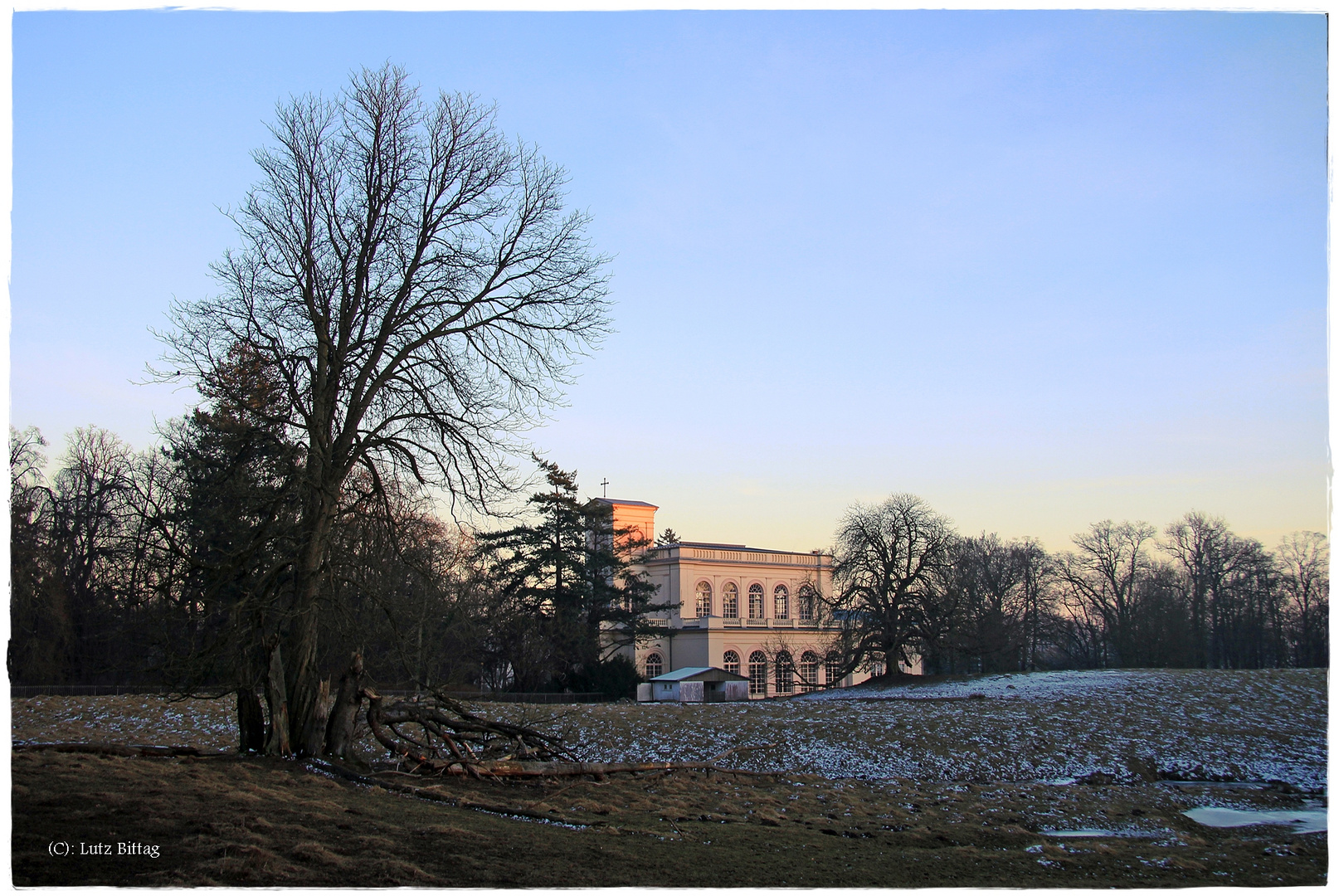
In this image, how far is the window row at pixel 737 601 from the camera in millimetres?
62438

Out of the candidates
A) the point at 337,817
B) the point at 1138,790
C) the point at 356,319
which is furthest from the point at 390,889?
the point at 1138,790

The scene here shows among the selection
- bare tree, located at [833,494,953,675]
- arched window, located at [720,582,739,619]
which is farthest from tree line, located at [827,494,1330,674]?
arched window, located at [720,582,739,619]

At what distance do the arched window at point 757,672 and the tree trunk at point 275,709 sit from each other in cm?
4880

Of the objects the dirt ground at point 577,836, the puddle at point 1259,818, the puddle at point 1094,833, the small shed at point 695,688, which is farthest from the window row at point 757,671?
the puddle at point 1094,833

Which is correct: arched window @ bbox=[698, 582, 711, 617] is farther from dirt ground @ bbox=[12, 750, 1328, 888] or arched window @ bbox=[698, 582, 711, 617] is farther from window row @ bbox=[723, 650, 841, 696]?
dirt ground @ bbox=[12, 750, 1328, 888]

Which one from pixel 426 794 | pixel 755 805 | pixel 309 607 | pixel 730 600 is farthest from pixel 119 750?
pixel 730 600

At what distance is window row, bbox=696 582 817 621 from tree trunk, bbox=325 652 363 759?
157 ft

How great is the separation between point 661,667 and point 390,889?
181 ft

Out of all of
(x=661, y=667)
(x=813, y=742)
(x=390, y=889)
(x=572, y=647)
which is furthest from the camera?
(x=661, y=667)

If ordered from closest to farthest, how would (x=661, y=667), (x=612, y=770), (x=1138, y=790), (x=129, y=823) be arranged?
(x=129, y=823)
(x=612, y=770)
(x=1138, y=790)
(x=661, y=667)

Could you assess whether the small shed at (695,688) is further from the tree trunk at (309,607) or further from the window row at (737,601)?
the window row at (737,601)

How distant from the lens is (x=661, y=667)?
60.8 meters

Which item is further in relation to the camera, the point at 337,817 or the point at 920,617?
the point at 920,617

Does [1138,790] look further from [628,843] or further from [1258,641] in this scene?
[1258,641]
